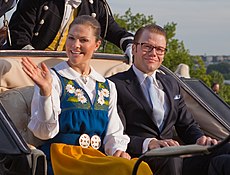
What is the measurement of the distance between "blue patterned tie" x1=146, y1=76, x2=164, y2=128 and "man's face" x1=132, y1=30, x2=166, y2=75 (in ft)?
0.27

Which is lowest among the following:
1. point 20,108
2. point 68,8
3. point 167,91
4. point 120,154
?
point 120,154

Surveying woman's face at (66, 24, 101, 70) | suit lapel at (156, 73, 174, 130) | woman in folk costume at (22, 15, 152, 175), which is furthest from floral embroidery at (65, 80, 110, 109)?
suit lapel at (156, 73, 174, 130)

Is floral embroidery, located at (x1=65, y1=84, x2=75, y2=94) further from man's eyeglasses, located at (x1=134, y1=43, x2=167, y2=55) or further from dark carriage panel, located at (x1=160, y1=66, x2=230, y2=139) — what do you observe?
dark carriage panel, located at (x1=160, y1=66, x2=230, y2=139)

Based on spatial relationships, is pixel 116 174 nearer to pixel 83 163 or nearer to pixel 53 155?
pixel 83 163

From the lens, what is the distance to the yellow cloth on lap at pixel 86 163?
363 centimetres

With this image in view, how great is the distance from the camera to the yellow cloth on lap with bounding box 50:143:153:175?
3629 mm

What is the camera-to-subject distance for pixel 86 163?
374cm

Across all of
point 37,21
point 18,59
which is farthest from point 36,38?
point 18,59

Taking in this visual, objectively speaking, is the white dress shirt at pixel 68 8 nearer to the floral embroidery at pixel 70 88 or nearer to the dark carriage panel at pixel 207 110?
the dark carriage panel at pixel 207 110

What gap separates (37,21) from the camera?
536 cm

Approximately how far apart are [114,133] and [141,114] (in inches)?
10.9

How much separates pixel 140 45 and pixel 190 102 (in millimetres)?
932

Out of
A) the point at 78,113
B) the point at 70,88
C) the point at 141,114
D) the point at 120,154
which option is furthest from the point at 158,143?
the point at 70,88

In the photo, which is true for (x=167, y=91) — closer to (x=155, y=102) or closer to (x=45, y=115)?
(x=155, y=102)
